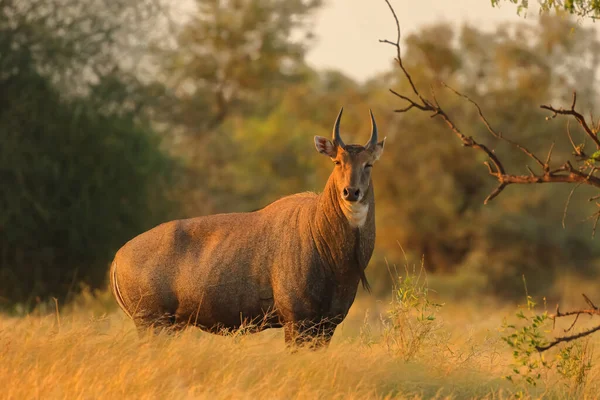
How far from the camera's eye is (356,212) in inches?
419

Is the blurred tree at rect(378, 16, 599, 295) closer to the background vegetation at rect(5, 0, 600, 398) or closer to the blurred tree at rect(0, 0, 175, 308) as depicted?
the background vegetation at rect(5, 0, 600, 398)

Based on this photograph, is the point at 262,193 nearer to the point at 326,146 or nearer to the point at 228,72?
the point at 228,72

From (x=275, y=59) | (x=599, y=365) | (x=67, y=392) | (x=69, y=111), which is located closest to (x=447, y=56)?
(x=275, y=59)

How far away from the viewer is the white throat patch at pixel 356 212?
34.8 feet

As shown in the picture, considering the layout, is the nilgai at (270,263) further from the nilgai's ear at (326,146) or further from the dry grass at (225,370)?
the dry grass at (225,370)

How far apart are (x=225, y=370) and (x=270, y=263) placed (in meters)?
1.94

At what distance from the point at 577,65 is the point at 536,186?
5.16 m

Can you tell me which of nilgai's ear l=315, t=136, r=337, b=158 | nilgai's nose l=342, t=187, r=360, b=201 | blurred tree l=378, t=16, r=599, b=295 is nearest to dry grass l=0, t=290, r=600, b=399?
nilgai's nose l=342, t=187, r=360, b=201

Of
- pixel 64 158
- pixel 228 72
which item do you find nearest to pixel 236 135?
pixel 228 72

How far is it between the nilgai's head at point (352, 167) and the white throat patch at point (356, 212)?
5cm

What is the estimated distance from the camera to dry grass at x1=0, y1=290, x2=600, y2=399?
8.34m

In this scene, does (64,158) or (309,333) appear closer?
Result: (309,333)

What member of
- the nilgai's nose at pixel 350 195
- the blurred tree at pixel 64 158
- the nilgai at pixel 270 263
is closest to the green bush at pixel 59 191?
the blurred tree at pixel 64 158

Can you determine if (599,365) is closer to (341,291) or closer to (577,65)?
(341,291)
